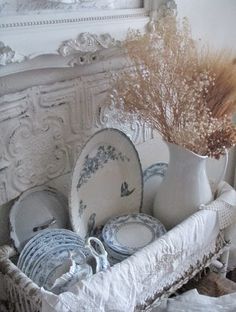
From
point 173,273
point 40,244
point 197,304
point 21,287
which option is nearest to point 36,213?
point 40,244

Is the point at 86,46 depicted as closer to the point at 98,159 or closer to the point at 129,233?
the point at 98,159

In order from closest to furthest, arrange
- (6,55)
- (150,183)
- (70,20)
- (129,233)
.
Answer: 1. (6,55)
2. (70,20)
3. (129,233)
4. (150,183)

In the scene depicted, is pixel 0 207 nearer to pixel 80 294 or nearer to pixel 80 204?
pixel 80 204

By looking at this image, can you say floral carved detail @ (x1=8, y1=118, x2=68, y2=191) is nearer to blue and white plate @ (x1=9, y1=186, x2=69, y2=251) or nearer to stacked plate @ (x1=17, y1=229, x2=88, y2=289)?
blue and white plate @ (x1=9, y1=186, x2=69, y2=251)

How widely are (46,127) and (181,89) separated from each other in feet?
1.06

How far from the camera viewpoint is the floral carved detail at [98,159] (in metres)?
0.92

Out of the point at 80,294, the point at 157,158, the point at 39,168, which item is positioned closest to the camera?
the point at 80,294

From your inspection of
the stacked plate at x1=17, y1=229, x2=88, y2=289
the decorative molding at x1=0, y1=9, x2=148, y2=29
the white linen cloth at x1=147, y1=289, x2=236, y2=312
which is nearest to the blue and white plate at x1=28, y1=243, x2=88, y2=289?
the stacked plate at x1=17, y1=229, x2=88, y2=289

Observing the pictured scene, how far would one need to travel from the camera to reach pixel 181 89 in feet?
2.79

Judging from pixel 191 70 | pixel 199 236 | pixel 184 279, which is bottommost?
pixel 184 279

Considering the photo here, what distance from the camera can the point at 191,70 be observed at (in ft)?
2.83

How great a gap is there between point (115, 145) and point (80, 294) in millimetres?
424

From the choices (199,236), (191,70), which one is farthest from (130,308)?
(191,70)

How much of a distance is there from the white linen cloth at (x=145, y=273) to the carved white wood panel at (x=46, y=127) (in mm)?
291
